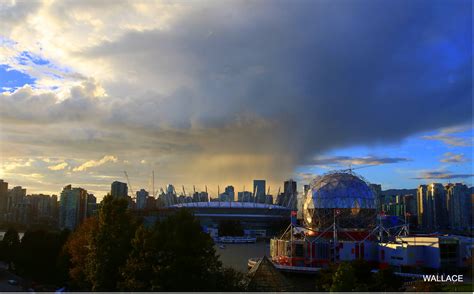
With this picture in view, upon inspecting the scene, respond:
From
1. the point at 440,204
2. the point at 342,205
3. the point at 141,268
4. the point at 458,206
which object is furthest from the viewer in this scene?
the point at 440,204

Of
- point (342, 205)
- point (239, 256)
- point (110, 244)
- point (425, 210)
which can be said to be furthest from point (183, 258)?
point (425, 210)

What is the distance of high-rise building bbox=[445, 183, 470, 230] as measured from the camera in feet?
459

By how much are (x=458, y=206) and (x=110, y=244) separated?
457ft

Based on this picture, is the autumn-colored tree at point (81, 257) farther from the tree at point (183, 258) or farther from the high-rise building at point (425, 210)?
the high-rise building at point (425, 210)

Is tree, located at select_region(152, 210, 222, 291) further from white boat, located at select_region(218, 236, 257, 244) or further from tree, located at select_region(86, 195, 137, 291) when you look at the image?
white boat, located at select_region(218, 236, 257, 244)

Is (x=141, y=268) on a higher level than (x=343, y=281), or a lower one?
higher

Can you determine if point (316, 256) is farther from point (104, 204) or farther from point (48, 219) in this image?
point (48, 219)

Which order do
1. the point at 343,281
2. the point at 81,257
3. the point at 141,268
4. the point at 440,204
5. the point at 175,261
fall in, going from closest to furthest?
the point at 343,281 < the point at 175,261 < the point at 141,268 < the point at 81,257 < the point at 440,204

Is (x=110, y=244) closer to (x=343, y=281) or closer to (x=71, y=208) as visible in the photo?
(x=343, y=281)

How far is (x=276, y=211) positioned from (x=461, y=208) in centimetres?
5708

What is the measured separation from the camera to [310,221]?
5747 cm

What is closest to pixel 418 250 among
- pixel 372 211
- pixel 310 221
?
pixel 372 211

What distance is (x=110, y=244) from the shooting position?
83.4ft

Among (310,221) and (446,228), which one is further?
(446,228)
